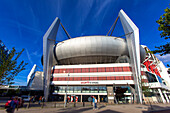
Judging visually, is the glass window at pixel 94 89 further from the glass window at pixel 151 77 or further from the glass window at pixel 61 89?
the glass window at pixel 151 77

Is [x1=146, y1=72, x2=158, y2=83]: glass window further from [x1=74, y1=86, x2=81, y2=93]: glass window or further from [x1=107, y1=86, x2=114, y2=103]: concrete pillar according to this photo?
[x1=74, y1=86, x2=81, y2=93]: glass window

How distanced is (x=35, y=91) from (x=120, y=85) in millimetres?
46054

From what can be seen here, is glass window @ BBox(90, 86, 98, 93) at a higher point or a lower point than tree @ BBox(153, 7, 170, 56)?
lower

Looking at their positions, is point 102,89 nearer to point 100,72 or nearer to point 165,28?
point 100,72

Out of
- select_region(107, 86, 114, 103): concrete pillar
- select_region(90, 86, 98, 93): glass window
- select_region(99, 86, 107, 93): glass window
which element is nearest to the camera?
select_region(107, 86, 114, 103): concrete pillar

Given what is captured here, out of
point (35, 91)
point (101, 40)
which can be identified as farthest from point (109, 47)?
point (35, 91)

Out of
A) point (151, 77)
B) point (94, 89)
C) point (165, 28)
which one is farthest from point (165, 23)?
point (151, 77)

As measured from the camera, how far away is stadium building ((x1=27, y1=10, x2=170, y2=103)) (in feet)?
101

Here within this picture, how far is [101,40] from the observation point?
3512 centimetres

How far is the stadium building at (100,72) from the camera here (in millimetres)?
30808

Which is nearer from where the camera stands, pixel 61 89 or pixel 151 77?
pixel 61 89

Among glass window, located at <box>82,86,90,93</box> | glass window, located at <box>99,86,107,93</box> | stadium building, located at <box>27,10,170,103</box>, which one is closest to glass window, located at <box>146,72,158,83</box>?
stadium building, located at <box>27,10,170,103</box>

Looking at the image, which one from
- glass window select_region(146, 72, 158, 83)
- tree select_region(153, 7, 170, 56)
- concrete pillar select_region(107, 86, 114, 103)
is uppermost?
tree select_region(153, 7, 170, 56)

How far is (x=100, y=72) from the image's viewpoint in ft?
110
